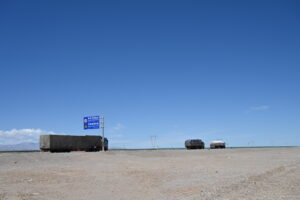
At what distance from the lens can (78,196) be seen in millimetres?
12578

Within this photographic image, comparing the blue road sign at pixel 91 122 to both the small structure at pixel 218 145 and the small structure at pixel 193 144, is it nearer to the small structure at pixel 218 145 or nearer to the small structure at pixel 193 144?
the small structure at pixel 193 144

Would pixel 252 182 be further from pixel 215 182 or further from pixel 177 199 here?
pixel 177 199

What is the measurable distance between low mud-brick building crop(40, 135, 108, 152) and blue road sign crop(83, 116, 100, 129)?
6.10 ft

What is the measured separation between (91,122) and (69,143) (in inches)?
222

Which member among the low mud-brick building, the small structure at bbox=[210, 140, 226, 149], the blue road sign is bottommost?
the small structure at bbox=[210, 140, 226, 149]

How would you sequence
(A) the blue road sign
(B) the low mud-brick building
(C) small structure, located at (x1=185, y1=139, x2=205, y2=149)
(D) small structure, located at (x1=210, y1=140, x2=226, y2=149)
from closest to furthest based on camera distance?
(B) the low mud-brick building
(A) the blue road sign
(C) small structure, located at (x1=185, y1=139, x2=205, y2=149)
(D) small structure, located at (x1=210, y1=140, x2=226, y2=149)

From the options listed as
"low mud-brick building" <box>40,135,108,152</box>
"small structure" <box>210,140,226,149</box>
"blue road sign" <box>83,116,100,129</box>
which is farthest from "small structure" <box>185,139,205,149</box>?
"blue road sign" <box>83,116,100,129</box>

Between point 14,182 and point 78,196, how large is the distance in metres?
5.20

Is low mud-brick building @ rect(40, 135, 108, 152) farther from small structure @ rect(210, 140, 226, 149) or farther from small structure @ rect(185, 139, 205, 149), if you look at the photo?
small structure @ rect(210, 140, 226, 149)

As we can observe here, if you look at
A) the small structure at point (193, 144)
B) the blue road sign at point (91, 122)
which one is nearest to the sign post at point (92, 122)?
the blue road sign at point (91, 122)

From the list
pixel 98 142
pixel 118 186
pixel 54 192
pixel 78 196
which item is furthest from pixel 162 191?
pixel 98 142

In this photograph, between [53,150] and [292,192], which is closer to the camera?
[292,192]

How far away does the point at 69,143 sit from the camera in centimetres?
5609

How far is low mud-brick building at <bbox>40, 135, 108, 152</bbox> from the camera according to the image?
52.9 m
